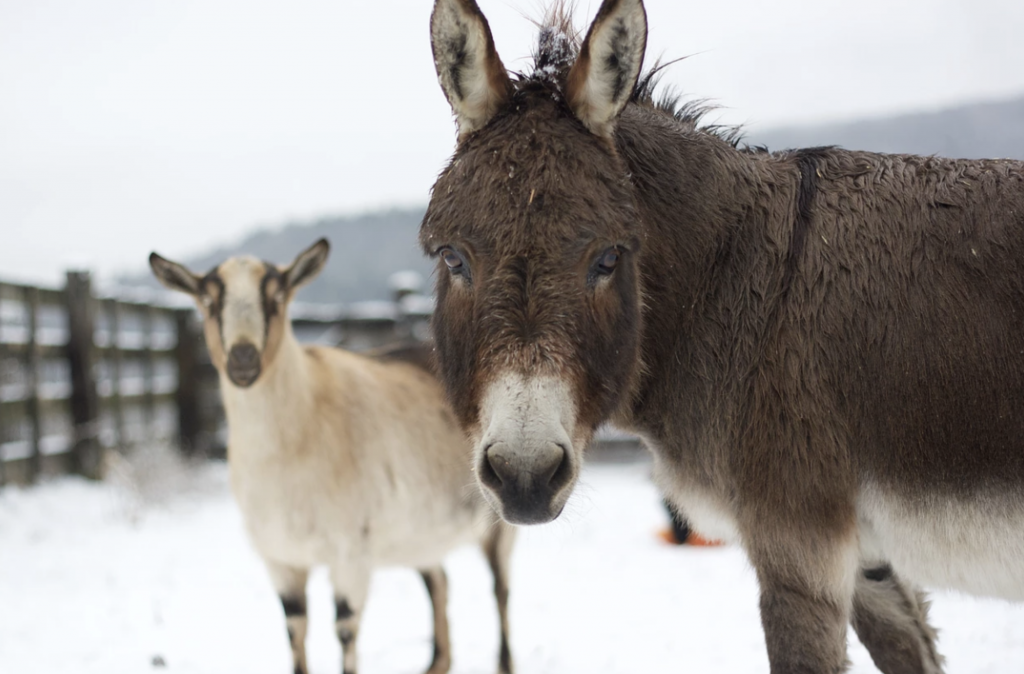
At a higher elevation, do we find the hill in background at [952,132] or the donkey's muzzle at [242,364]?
the hill in background at [952,132]

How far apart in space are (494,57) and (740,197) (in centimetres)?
85

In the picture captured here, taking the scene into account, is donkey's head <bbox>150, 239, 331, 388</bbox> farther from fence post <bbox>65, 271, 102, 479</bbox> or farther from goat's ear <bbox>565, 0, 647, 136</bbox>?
fence post <bbox>65, 271, 102, 479</bbox>

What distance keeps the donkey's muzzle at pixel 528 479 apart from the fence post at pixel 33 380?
8.11m

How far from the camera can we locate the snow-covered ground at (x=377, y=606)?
4.55 metres

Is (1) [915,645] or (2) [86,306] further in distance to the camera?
(2) [86,306]

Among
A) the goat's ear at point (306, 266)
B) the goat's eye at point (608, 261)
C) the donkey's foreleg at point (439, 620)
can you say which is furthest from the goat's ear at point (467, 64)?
the donkey's foreleg at point (439, 620)

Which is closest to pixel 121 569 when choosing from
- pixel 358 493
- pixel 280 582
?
pixel 280 582

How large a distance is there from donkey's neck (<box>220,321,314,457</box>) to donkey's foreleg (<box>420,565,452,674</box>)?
1.39 metres

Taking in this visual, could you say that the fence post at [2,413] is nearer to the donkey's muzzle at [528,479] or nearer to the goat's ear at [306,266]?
the goat's ear at [306,266]

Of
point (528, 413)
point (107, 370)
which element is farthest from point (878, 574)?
point (107, 370)

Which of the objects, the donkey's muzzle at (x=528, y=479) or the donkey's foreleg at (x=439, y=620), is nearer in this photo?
the donkey's muzzle at (x=528, y=479)

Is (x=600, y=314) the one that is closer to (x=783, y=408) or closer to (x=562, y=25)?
(x=783, y=408)

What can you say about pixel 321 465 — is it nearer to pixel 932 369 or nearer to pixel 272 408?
pixel 272 408

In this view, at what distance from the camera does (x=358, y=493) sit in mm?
4227
